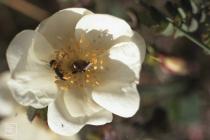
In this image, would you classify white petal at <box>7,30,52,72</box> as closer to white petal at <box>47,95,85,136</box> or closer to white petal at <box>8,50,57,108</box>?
white petal at <box>8,50,57,108</box>

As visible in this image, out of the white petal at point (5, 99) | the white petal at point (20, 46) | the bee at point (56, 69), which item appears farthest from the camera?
the white petal at point (5, 99)

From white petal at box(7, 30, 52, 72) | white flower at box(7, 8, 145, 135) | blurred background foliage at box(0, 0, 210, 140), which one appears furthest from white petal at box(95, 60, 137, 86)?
white petal at box(7, 30, 52, 72)

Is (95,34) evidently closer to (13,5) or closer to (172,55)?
(172,55)

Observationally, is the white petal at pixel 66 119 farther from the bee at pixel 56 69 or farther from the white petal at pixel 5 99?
the white petal at pixel 5 99

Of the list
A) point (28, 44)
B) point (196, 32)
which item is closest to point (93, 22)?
point (28, 44)

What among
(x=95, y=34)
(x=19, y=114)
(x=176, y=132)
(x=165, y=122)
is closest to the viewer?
(x=95, y=34)

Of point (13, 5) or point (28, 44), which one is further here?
point (13, 5)

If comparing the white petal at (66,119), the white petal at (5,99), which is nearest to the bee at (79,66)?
the white petal at (66,119)
